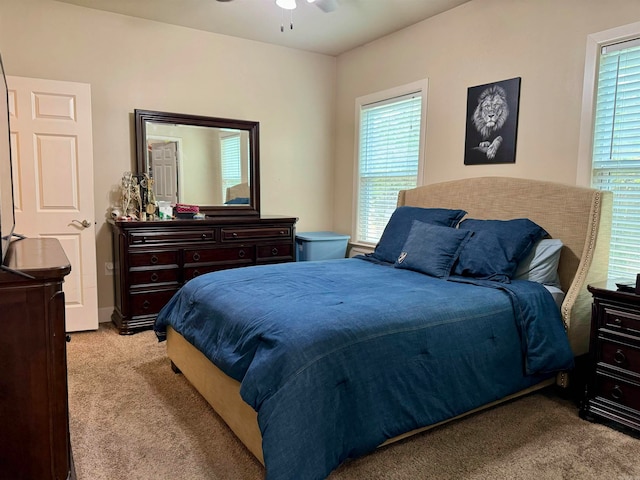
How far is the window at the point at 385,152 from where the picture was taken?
14.0ft

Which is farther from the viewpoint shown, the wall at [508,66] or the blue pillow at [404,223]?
the blue pillow at [404,223]

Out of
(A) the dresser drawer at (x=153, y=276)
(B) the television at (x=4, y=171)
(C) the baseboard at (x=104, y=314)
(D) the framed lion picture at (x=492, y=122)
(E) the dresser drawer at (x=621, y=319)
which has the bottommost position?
(C) the baseboard at (x=104, y=314)

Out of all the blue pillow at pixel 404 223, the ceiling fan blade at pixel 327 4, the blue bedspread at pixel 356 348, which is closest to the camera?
the blue bedspread at pixel 356 348

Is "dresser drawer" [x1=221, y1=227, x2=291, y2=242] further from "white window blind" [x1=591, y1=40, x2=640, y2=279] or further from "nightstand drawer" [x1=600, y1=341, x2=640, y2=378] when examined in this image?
"nightstand drawer" [x1=600, y1=341, x2=640, y2=378]

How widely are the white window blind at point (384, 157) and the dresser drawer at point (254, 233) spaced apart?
0.97 meters

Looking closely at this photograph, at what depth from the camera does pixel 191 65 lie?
438 centimetres

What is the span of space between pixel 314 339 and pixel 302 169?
3622 mm

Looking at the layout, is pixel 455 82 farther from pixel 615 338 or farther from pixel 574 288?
pixel 615 338

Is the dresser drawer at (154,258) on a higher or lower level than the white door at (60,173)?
lower

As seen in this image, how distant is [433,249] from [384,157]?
1.87m

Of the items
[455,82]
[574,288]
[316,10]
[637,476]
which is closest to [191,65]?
[316,10]

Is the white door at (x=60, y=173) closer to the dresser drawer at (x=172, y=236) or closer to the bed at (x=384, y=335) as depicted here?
the dresser drawer at (x=172, y=236)

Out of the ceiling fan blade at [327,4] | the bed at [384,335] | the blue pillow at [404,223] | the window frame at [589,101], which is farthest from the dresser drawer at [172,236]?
the window frame at [589,101]

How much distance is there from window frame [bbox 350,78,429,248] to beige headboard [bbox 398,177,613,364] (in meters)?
0.85
